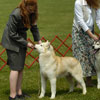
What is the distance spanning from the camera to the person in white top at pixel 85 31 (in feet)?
16.9

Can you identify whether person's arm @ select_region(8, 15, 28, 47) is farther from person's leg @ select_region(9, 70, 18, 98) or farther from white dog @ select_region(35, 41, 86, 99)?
person's leg @ select_region(9, 70, 18, 98)

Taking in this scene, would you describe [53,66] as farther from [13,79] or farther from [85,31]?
[85,31]

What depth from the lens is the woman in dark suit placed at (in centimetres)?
439

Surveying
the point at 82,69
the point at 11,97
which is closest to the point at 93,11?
the point at 82,69

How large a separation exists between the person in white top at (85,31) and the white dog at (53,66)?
0.44m

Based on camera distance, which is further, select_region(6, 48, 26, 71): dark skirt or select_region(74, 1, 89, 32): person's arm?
select_region(74, 1, 89, 32): person's arm

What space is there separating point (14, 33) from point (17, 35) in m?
0.06

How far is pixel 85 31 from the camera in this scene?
5.16 metres

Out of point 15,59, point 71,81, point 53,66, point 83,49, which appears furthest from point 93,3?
point 15,59

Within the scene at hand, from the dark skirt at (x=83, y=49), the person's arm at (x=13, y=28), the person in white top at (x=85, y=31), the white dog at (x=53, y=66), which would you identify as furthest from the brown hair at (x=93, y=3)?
the person's arm at (x=13, y=28)

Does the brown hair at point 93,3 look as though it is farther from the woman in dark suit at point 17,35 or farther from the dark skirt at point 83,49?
the woman in dark suit at point 17,35

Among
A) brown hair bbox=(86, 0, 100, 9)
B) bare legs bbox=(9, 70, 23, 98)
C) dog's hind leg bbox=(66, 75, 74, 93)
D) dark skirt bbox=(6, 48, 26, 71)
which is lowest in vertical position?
dog's hind leg bbox=(66, 75, 74, 93)

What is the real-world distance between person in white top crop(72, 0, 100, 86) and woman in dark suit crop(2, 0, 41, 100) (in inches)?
37.1

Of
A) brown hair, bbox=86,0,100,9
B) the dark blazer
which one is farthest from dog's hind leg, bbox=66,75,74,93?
brown hair, bbox=86,0,100,9
